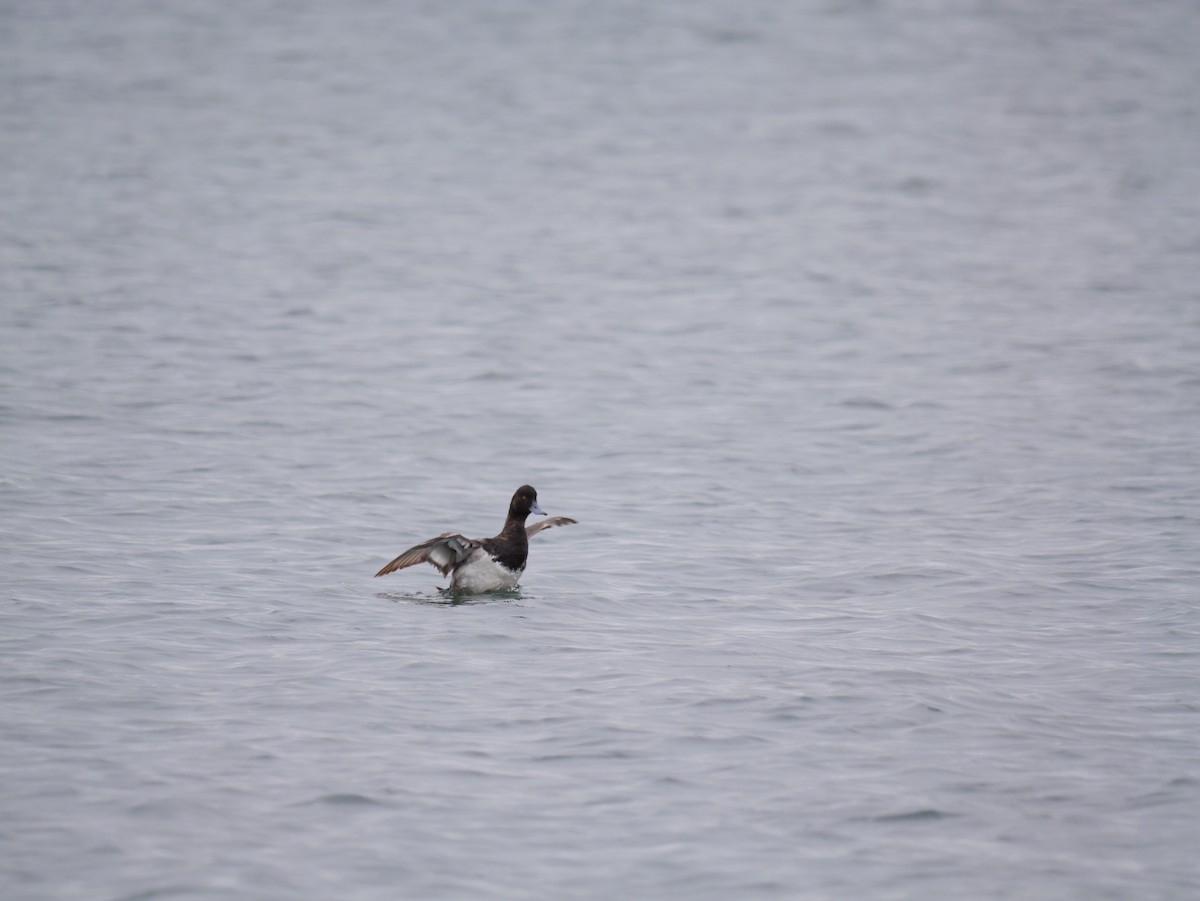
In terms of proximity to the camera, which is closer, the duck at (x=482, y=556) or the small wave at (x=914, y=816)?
the small wave at (x=914, y=816)

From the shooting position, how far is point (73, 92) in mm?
42562

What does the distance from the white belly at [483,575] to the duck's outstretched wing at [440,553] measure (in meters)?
0.09

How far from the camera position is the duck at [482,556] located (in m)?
13.4

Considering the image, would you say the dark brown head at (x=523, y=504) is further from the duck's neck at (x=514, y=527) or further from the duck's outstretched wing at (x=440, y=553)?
the duck's outstretched wing at (x=440, y=553)

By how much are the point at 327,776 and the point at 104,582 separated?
4.63 meters

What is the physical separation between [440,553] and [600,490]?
4.65 m

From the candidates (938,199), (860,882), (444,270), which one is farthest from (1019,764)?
(938,199)

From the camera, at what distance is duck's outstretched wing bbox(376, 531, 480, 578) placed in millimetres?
13250

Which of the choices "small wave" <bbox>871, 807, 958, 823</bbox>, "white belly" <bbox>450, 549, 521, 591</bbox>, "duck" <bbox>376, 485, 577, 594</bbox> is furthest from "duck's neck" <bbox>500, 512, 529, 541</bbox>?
"small wave" <bbox>871, 807, 958, 823</bbox>

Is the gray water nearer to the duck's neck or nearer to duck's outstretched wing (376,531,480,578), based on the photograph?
duck's outstretched wing (376,531,480,578)

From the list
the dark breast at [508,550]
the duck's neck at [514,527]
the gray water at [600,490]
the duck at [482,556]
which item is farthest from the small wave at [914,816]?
the duck's neck at [514,527]

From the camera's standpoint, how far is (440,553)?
44.4 ft

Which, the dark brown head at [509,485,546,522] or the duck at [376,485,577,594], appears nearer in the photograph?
the duck at [376,485,577,594]

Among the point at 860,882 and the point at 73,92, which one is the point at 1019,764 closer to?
the point at 860,882
